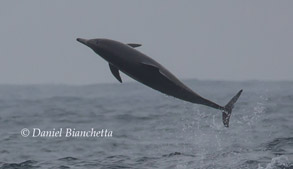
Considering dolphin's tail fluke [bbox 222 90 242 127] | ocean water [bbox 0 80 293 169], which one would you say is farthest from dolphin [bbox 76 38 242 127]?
ocean water [bbox 0 80 293 169]

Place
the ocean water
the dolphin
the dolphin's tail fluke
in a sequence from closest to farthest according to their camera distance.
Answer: the dolphin → the dolphin's tail fluke → the ocean water

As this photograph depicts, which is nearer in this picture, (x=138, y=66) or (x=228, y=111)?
(x=138, y=66)

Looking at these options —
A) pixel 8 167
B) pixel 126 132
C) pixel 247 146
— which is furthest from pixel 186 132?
pixel 8 167

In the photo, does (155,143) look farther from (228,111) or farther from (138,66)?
(138,66)

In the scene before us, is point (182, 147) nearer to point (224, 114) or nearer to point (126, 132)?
point (126, 132)

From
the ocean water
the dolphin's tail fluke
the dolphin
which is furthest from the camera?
the ocean water

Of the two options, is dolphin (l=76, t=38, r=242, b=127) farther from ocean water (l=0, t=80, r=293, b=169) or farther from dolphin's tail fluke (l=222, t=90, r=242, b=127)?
ocean water (l=0, t=80, r=293, b=169)

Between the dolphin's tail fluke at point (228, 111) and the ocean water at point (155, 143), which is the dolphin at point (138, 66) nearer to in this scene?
the dolphin's tail fluke at point (228, 111)

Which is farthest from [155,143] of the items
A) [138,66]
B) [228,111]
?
[138,66]

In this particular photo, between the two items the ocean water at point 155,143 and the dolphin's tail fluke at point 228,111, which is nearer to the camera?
the dolphin's tail fluke at point 228,111

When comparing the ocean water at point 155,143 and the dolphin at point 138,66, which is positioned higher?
the dolphin at point 138,66

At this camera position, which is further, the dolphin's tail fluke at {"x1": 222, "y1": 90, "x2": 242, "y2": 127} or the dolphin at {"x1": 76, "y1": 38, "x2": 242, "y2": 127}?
the dolphin's tail fluke at {"x1": 222, "y1": 90, "x2": 242, "y2": 127}

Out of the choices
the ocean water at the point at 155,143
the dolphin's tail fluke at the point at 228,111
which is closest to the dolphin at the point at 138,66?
the dolphin's tail fluke at the point at 228,111

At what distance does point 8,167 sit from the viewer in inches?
579
